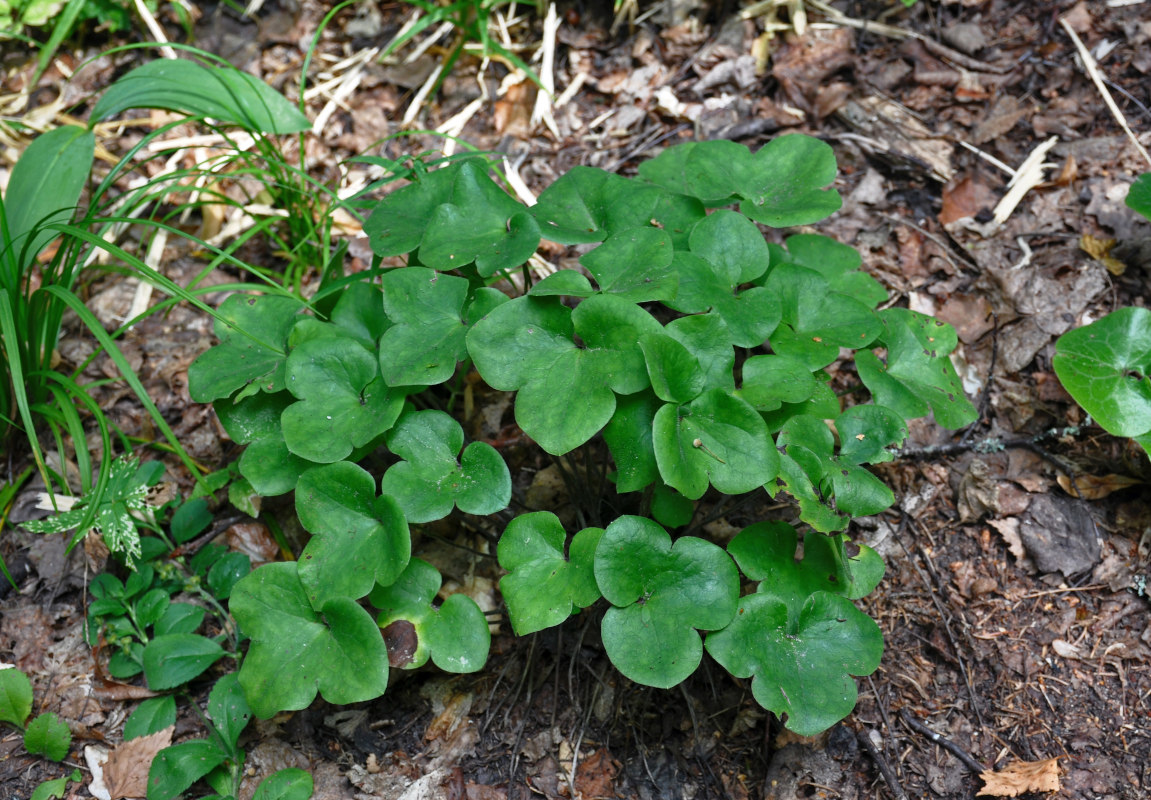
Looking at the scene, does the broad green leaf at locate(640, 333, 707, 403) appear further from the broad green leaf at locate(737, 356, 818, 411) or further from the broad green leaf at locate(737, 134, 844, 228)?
the broad green leaf at locate(737, 134, 844, 228)

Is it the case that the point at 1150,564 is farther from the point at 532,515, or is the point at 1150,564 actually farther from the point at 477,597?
the point at 477,597

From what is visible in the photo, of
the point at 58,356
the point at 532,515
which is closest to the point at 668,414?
the point at 532,515

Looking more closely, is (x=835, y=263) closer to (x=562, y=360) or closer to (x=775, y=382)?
(x=775, y=382)

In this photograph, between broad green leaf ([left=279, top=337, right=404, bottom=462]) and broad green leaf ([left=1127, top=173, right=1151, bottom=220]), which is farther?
broad green leaf ([left=1127, top=173, right=1151, bottom=220])

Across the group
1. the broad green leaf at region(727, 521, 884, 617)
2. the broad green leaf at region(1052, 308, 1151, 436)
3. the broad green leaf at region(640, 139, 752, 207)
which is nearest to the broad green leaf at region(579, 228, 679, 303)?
the broad green leaf at region(640, 139, 752, 207)

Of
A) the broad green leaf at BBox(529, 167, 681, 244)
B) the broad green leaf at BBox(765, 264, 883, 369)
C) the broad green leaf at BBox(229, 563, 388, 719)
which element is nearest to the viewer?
the broad green leaf at BBox(229, 563, 388, 719)

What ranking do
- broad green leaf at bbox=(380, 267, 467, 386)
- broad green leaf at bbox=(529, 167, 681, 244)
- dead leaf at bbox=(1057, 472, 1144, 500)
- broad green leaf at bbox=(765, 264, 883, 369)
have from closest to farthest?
broad green leaf at bbox=(380, 267, 467, 386) → broad green leaf at bbox=(765, 264, 883, 369) → broad green leaf at bbox=(529, 167, 681, 244) → dead leaf at bbox=(1057, 472, 1144, 500)

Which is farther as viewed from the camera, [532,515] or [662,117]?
[662,117]
